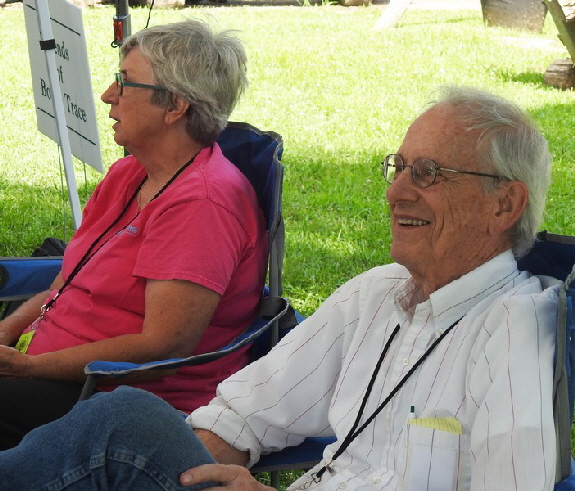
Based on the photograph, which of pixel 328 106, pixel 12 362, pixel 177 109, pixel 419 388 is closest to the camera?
pixel 419 388

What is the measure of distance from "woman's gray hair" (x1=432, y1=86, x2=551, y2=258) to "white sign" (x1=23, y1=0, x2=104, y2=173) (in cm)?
211

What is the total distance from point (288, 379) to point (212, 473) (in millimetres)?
552

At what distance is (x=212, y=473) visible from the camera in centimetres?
194

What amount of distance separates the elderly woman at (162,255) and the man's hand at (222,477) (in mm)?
780

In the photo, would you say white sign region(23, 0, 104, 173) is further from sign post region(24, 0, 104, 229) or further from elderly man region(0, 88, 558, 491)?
elderly man region(0, 88, 558, 491)

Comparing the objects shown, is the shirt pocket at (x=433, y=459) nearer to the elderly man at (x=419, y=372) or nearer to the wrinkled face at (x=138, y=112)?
the elderly man at (x=419, y=372)

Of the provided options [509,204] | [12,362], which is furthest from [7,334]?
[509,204]

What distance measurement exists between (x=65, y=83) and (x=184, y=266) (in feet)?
5.66

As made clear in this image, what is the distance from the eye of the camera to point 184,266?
2775 mm

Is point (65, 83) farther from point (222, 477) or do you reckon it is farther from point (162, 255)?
point (222, 477)

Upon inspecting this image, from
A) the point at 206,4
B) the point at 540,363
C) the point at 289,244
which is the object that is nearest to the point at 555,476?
the point at 540,363

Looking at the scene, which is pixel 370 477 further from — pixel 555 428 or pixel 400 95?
pixel 400 95

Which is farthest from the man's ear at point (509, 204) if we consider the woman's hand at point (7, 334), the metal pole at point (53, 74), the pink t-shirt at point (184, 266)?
the metal pole at point (53, 74)

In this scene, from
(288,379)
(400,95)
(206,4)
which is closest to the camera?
(288,379)
